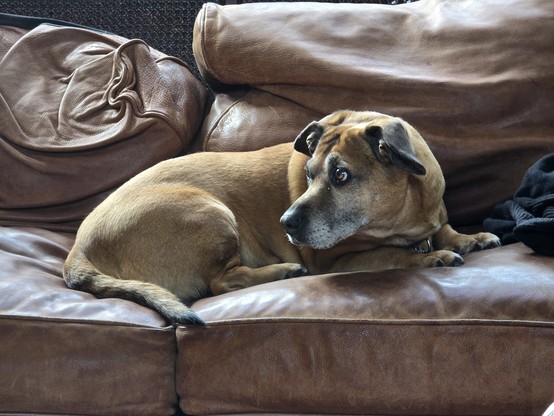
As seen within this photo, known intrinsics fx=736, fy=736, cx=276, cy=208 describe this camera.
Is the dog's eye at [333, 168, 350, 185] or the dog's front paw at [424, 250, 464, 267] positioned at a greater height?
the dog's eye at [333, 168, 350, 185]

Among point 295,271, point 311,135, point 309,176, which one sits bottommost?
point 295,271

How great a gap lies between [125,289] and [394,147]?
32.7 inches

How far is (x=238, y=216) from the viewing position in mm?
2430

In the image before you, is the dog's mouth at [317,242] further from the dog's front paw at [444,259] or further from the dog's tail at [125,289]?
the dog's tail at [125,289]

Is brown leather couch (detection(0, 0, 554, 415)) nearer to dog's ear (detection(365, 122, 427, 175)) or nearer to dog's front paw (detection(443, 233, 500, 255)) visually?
dog's front paw (detection(443, 233, 500, 255))

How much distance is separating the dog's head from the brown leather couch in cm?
21

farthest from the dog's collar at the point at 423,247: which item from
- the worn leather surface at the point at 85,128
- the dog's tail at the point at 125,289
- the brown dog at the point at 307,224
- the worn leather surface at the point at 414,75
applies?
the worn leather surface at the point at 85,128

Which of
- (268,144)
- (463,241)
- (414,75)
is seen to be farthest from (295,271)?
(414,75)

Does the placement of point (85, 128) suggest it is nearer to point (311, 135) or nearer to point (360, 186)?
point (311, 135)

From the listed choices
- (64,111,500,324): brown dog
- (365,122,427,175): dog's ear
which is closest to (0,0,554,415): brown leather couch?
(64,111,500,324): brown dog

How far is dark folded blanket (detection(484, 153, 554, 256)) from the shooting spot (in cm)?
200

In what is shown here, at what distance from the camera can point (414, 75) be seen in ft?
8.71

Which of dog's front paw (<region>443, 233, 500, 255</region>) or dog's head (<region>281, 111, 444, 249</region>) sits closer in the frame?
dog's head (<region>281, 111, 444, 249</region>)

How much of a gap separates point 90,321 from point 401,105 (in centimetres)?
139
